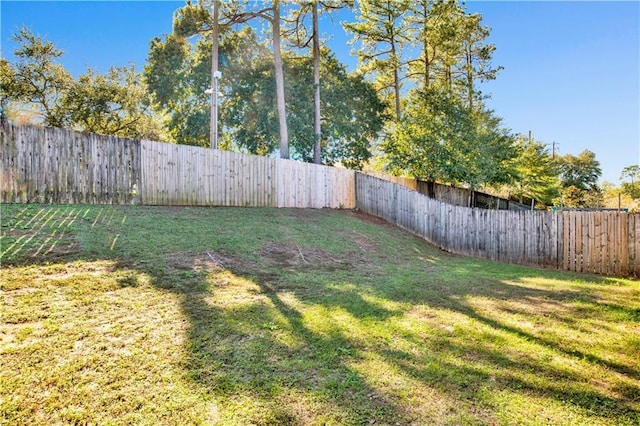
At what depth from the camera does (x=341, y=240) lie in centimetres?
863

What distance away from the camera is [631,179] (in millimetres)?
37438

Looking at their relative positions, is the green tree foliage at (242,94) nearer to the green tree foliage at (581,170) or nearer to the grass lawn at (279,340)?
the grass lawn at (279,340)

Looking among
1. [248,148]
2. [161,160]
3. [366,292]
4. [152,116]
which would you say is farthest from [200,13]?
[366,292]

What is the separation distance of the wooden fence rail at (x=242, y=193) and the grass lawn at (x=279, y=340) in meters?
1.65

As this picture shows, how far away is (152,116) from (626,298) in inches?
904

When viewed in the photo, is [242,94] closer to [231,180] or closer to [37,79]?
[37,79]

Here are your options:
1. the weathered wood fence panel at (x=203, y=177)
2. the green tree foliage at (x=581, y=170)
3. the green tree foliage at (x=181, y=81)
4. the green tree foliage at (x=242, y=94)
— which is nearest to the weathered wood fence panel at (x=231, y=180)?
the weathered wood fence panel at (x=203, y=177)

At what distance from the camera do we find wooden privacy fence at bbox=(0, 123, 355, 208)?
7.21 metres

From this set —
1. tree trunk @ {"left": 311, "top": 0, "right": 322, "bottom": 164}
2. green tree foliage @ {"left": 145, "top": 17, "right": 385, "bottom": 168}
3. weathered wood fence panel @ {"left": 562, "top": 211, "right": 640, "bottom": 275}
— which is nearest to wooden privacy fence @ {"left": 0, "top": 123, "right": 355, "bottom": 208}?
tree trunk @ {"left": 311, "top": 0, "right": 322, "bottom": 164}

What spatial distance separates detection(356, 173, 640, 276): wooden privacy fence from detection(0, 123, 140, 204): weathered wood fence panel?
8322 mm

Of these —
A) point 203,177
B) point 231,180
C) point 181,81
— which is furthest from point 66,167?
point 181,81

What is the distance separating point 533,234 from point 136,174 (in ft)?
32.5

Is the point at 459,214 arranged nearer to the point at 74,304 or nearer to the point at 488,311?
the point at 488,311

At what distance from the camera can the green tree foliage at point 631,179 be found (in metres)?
34.7
